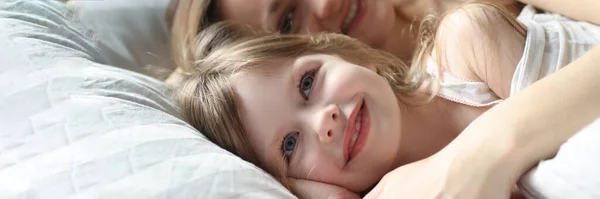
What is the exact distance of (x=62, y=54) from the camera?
960mm

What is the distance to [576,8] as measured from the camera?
3.38 feet

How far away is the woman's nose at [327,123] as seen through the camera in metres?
0.85

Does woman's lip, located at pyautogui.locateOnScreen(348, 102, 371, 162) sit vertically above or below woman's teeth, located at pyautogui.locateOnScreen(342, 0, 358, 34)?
below

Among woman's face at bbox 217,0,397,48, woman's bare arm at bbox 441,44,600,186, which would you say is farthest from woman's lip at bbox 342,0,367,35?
woman's bare arm at bbox 441,44,600,186

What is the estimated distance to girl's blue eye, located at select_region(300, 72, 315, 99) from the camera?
919 millimetres

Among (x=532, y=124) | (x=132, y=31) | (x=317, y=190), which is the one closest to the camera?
(x=532, y=124)

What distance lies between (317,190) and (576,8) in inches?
22.1

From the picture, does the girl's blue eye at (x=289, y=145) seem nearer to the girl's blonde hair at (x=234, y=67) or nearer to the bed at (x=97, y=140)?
the girl's blonde hair at (x=234, y=67)

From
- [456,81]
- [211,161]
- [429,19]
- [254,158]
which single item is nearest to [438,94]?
[456,81]

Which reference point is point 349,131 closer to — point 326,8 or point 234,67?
point 234,67

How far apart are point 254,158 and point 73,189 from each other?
1.06 ft

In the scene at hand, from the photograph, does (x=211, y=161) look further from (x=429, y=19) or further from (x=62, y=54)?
(x=429, y=19)

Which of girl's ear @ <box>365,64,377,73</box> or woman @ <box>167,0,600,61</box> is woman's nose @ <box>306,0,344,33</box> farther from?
girl's ear @ <box>365,64,377,73</box>

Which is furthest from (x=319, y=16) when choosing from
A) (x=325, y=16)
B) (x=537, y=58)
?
(x=537, y=58)
